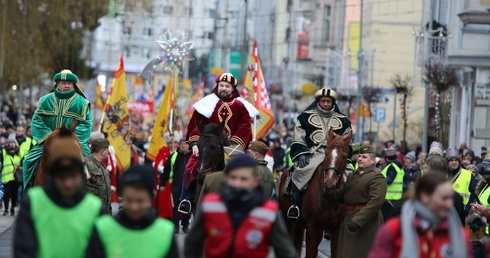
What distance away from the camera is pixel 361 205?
56.1ft

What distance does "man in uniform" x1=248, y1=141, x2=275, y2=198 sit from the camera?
51.8 feet

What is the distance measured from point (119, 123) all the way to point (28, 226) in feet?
73.2

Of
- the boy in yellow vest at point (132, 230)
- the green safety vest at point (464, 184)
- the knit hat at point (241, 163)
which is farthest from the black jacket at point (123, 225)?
the green safety vest at point (464, 184)

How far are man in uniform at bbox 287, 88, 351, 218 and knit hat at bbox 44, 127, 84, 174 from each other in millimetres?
3553

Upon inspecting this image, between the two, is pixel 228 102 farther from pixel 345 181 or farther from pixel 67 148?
pixel 67 148

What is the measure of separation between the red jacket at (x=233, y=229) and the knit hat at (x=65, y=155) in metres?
0.90

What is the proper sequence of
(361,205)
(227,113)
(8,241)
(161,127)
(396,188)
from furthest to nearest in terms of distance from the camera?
(161,127) → (396,188) → (8,241) → (227,113) → (361,205)

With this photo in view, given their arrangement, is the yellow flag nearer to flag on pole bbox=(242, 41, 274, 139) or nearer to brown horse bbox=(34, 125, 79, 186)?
flag on pole bbox=(242, 41, 274, 139)

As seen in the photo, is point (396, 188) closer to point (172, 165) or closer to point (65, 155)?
point (172, 165)

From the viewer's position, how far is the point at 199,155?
55.1ft

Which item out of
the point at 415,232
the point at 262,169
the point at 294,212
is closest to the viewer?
the point at 415,232

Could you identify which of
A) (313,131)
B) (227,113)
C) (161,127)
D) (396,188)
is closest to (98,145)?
(227,113)

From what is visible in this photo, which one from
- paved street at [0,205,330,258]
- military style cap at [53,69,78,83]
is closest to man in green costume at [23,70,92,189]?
military style cap at [53,69,78,83]

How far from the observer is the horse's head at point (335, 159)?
16.9 metres
